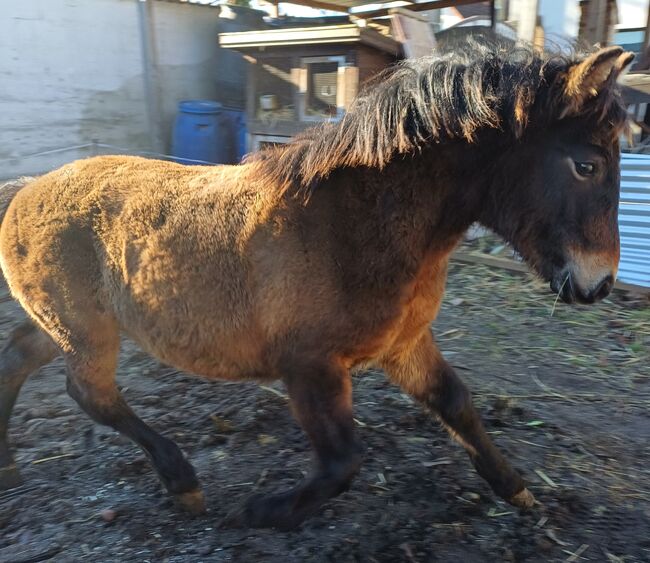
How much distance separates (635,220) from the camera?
5.91 metres

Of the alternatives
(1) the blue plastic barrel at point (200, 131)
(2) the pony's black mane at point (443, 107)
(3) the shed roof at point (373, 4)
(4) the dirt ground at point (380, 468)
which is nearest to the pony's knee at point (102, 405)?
(4) the dirt ground at point (380, 468)

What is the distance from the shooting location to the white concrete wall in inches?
321

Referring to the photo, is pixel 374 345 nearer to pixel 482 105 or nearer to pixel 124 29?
pixel 482 105

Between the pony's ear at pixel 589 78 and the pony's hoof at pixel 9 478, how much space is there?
9.90 feet

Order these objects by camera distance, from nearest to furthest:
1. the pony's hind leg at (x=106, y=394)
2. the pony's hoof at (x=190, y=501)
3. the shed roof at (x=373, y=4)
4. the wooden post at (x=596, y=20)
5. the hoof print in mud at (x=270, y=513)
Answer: the hoof print in mud at (x=270, y=513)
the pony's hoof at (x=190, y=501)
the pony's hind leg at (x=106, y=394)
the wooden post at (x=596, y=20)
the shed roof at (x=373, y=4)

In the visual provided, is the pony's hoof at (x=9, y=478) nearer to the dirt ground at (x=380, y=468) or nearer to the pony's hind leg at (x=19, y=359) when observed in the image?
the dirt ground at (x=380, y=468)

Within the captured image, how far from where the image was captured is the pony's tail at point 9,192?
3.38 metres

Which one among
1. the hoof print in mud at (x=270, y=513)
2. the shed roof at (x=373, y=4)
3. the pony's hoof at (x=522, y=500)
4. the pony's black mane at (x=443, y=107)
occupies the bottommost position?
the pony's hoof at (x=522, y=500)

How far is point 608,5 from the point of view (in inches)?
269

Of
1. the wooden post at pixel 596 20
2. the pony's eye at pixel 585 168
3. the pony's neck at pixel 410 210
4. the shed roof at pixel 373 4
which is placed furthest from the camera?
the shed roof at pixel 373 4

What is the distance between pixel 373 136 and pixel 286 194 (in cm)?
44

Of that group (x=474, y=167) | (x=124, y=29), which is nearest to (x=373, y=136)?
(x=474, y=167)

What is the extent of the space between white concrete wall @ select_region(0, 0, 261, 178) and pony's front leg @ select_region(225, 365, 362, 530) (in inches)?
279

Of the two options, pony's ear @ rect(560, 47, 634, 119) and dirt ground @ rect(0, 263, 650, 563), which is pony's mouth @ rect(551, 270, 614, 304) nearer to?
pony's ear @ rect(560, 47, 634, 119)
